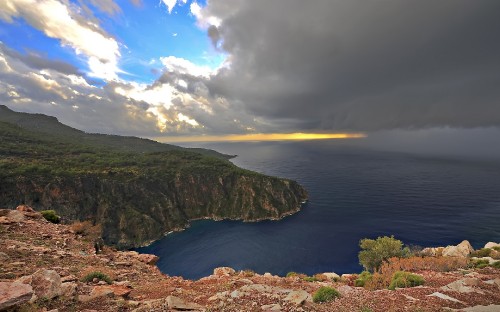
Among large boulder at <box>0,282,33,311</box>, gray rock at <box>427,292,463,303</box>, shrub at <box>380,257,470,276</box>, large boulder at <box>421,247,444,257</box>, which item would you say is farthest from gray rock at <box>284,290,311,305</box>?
large boulder at <box>421,247,444,257</box>

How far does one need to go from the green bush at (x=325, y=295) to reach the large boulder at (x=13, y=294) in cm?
1804

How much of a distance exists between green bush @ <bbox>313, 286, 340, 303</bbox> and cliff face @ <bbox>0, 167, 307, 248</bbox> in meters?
148

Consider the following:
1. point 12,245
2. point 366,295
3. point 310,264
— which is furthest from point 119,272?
point 310,264

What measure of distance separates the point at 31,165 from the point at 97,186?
3737 centimetres

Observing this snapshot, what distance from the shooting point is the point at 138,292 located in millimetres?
18062

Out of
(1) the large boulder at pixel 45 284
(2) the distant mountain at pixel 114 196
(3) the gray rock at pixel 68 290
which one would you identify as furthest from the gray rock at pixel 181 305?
(2) the distant mountain at pixel 114 196

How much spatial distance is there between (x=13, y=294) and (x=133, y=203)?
16740 centimetres

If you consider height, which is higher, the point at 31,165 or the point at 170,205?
the point at 31,165

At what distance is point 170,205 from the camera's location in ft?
579

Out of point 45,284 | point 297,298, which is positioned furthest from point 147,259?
point 297,298

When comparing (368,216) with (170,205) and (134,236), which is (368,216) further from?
(134,236)

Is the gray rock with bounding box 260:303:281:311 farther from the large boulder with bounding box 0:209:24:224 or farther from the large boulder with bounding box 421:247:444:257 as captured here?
the large boulder with bounding box 421:247:444:257

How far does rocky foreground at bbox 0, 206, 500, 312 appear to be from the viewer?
1423 cm

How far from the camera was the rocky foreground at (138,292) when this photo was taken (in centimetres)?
1423
